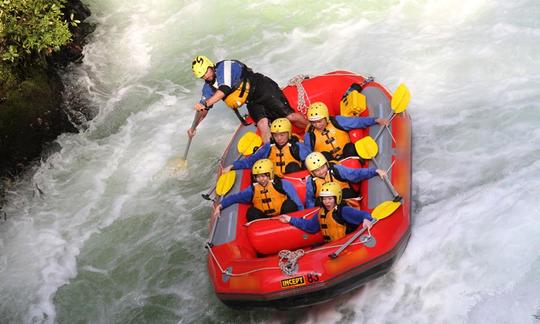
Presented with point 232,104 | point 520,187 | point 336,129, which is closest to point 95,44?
point 232,104

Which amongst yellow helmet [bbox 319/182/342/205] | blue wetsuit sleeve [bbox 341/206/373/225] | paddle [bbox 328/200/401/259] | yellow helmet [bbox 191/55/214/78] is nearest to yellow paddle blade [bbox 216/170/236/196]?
yellow helmet [bbox 191/55/214/78]

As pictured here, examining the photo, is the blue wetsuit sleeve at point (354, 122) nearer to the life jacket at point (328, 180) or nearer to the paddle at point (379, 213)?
the life jacket at point (328, 180)

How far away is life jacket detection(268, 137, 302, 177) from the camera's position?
5488 mm

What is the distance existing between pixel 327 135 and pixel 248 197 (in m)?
0.91

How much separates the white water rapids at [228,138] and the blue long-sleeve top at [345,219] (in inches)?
25.7

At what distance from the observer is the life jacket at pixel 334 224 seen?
479 cm

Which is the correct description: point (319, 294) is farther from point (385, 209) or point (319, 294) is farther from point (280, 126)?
point (280, 126)

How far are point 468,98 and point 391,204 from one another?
2.80m

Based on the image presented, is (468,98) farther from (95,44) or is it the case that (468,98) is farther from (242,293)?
(95,44)

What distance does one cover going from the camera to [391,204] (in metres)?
4.80

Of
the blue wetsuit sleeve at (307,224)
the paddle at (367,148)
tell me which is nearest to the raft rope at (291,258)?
the blue wetsuit sleeve at (307,224)

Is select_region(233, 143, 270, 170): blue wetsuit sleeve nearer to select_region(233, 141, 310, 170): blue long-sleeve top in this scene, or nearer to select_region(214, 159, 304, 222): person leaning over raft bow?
select_region(233, 141, 310, 170): blue long-sleeve top

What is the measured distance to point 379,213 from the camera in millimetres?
4734

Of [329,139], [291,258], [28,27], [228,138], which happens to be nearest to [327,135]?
[329,139]
